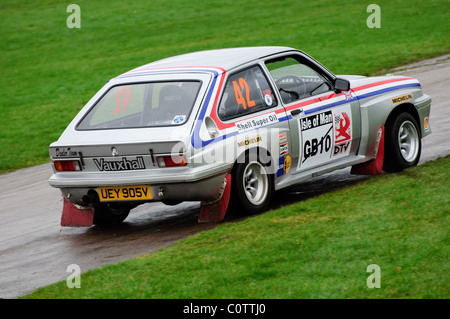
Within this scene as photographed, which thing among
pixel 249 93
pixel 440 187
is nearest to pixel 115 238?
pixel 249 93

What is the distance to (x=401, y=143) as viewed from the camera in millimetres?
10078

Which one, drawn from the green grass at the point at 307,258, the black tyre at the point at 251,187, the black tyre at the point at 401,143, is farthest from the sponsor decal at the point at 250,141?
the black tyre at the point at 401,143

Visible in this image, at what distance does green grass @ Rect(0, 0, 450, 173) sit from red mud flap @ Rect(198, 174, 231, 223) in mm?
6681

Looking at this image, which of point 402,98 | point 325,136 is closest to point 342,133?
point 325,136

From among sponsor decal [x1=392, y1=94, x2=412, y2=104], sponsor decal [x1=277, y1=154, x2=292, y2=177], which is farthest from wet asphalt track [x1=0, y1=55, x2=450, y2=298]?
sponsor decal [x1=392, y1=94, x2=412, y2=104]

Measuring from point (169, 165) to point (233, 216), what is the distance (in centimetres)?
105

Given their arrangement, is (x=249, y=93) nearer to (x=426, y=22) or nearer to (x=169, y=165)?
(x=169, y=165)

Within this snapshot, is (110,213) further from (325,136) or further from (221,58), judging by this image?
(325,136)

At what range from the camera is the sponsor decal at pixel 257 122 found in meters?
8.29

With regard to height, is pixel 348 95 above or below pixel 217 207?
above

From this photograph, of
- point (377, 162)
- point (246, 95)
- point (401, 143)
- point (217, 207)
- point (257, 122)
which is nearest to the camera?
point (217, 207)

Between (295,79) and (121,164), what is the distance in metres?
2.38

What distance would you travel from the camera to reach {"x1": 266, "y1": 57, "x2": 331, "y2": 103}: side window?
9.09 meters

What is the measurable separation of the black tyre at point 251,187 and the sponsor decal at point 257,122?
13.2 inches
